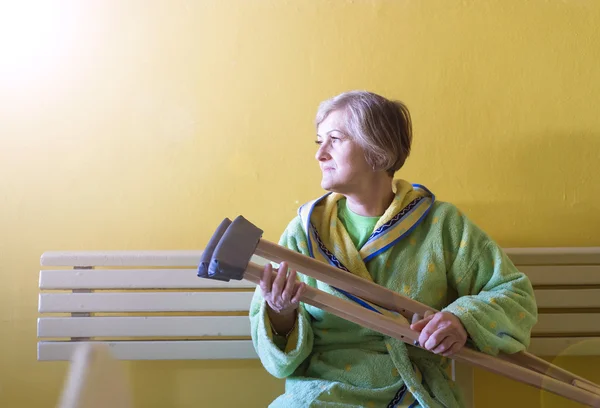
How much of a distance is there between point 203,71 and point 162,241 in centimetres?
37

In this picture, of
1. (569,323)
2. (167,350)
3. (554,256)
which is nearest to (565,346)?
(569,323)

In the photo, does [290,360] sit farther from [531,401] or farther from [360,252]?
[531,401]

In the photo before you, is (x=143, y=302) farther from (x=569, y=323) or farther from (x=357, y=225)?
(x=569, y=323)

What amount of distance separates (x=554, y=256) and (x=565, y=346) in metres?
0.18

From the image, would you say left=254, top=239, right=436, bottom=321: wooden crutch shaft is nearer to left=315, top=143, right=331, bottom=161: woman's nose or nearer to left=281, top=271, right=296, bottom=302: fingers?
left=281, top=271, right=296, bottom=302: fingers

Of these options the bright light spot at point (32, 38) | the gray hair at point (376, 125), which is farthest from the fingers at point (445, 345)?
the bright light spot at point (32, 38)

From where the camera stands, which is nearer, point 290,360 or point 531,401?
point 290,360

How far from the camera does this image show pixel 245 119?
1271 mm

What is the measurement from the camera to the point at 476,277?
106 centimetres

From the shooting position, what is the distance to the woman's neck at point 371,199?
1.09m

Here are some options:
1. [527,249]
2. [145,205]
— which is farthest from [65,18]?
Answer: [527,249]

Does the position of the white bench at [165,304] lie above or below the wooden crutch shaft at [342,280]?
below

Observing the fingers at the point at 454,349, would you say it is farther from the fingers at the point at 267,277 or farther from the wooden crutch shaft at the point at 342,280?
the fingers at the point at 267,277

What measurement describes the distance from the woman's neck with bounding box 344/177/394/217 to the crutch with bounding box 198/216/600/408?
191 mm
